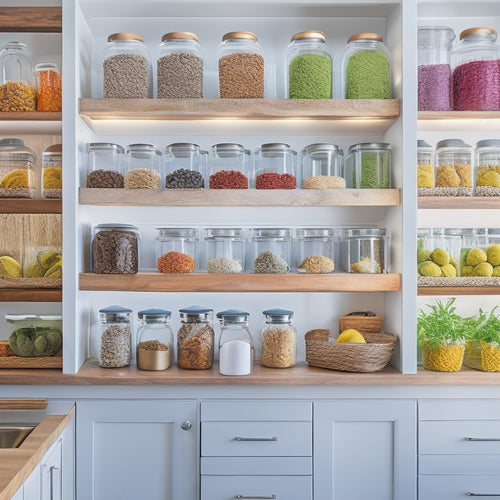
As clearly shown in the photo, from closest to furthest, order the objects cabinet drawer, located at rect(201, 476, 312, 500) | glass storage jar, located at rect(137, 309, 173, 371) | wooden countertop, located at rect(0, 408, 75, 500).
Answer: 1. wooden countertop, located at rect(0, 408, 75, 500)
2. cabinet drawer, located at rect(201, 476, 312, 500)
3. glass storage jar, located at rect(137, 309, 173, 371)

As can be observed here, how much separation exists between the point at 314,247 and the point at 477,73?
3.11 feet

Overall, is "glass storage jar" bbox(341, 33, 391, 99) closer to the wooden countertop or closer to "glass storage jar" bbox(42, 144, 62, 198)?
"glass storage jar" bbox(42, 144, 62, 198)

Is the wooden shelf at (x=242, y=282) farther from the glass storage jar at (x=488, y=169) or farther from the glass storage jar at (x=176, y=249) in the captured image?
the glass storage jar at (x=488, y=169)

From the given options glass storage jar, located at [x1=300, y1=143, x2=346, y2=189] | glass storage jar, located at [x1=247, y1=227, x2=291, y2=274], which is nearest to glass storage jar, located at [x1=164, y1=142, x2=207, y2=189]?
glass storage jar, located at [x1=247, y1=227, x2=291, y2=274]

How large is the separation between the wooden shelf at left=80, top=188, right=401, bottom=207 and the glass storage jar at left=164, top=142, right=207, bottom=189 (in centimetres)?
5

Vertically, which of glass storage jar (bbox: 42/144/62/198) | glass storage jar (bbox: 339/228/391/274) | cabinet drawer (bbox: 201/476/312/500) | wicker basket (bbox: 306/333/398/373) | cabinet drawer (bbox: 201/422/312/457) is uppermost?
glass storage jar (bbox: 42/144/62/198)

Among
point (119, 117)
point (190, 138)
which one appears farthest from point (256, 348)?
point (119, 117)

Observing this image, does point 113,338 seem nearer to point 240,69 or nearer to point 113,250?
point 113,250

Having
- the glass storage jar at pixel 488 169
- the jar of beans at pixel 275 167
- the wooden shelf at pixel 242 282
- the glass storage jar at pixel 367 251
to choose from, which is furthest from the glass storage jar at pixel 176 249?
the glass storage jar at pixel 488 169

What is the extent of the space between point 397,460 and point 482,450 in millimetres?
323

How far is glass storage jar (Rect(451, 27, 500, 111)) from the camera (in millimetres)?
2293

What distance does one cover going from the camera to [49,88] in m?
2.28

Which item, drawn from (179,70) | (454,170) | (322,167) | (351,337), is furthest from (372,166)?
(179,70)

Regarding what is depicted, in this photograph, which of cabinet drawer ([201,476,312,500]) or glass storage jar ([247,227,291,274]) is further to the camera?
glass storage jar ([247,227,291,274])
